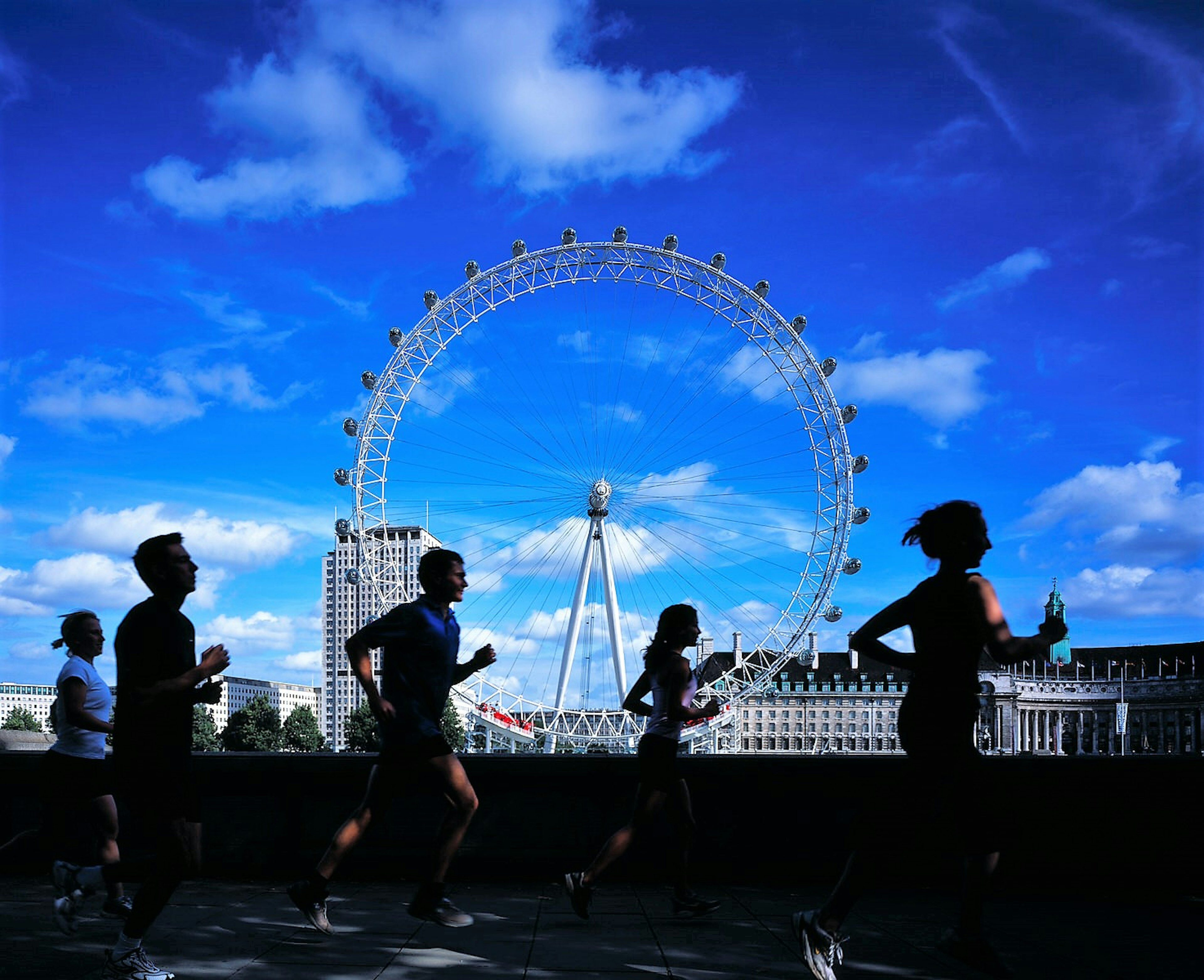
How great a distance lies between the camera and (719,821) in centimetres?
935

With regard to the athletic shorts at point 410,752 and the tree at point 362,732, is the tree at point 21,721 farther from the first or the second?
the athletic shorts at point 410,752

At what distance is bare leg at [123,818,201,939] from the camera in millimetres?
5273

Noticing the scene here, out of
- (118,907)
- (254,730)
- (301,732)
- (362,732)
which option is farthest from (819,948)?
(301,732)

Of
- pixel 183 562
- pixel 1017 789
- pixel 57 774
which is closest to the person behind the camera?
pixel 183 562

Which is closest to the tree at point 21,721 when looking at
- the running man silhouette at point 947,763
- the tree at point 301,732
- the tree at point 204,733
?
the tree at point 301,732

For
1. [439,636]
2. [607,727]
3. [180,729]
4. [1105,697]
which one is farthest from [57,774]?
[1105,697]

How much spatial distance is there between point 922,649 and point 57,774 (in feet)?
16.9

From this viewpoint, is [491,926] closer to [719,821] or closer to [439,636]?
[439,636]

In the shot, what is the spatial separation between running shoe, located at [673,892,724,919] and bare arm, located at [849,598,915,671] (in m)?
2.45

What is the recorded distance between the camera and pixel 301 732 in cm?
14862

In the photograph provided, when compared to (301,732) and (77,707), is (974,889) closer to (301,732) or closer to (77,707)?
(77,707)

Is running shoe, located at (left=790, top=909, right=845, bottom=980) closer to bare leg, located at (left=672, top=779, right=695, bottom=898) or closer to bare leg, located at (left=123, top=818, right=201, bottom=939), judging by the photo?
bare leg, located at (left=672, top=779, right=695, bottom=898)

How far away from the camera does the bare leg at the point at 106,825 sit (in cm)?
706

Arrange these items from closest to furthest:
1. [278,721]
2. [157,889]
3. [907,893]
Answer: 1. [157,889]
2. [907,893]
3. [278,721]
